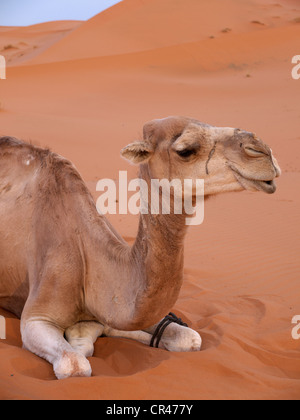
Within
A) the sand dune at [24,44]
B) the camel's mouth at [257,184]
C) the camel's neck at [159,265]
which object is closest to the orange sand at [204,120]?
the sand dune at [24,44]

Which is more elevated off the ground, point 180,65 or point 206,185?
point 180,65

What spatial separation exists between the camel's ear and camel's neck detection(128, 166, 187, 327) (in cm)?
14

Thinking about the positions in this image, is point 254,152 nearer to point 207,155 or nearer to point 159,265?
point 207,155

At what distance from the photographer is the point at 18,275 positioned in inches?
190

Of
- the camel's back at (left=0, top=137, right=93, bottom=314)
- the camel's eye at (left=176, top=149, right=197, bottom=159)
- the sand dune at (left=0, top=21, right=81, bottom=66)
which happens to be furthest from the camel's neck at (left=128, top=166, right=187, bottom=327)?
the sand dune at (left=0, top=21, right=81, bottom=66)

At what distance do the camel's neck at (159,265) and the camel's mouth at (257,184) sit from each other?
53 cm

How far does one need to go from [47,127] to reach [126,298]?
55.2 ft

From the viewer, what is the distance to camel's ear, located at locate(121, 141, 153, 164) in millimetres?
3633

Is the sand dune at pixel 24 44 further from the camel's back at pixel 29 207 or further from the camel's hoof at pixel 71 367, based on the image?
the camel's hoof at pixel 71 367

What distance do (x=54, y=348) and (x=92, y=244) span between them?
0.86m

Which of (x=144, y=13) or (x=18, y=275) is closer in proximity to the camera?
(x=18, y=275)

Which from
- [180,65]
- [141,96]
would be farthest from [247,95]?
[180,65]

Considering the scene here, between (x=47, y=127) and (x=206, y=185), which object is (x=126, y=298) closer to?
(x=206, y=185)

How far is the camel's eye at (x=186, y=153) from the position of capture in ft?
11.6
